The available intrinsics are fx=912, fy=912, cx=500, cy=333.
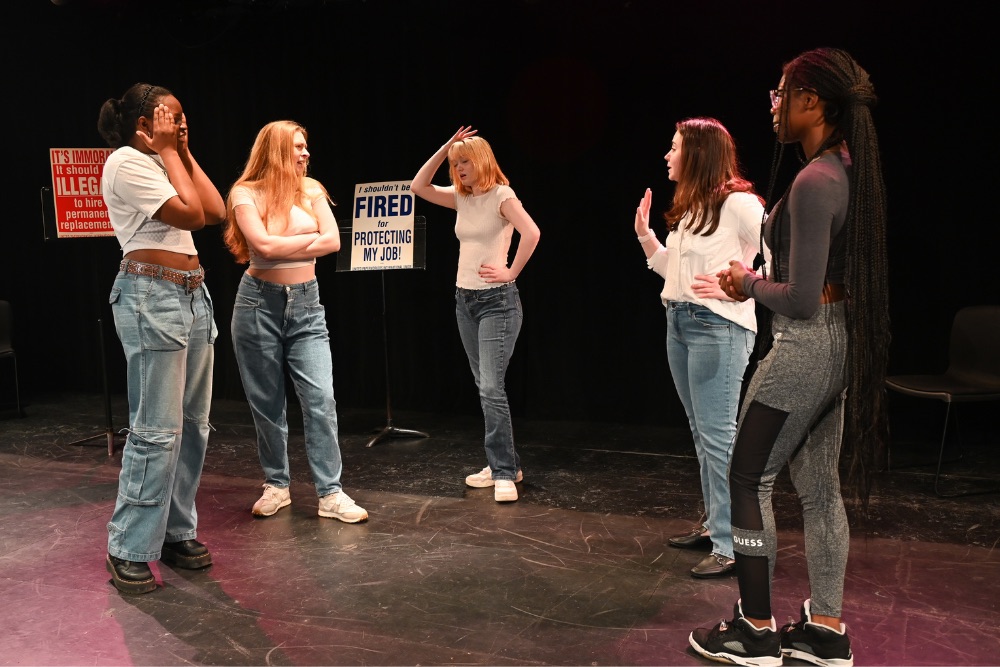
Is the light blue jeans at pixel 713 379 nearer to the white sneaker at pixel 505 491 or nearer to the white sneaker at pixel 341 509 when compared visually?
the white sneaker at pixel 505 491

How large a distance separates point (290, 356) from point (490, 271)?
0.96 m

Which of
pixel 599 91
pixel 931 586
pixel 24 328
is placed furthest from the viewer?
pixel 24 328

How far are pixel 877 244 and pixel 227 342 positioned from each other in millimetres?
5660

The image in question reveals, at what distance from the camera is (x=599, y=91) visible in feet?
18.7

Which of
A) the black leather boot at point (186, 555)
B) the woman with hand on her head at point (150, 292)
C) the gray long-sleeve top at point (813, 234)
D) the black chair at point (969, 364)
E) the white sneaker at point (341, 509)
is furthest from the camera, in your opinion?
the black chair at point (969, 364)

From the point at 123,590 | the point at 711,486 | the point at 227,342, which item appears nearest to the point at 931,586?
the point at 711,486

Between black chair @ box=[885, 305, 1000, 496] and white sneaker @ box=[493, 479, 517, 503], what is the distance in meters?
2.00

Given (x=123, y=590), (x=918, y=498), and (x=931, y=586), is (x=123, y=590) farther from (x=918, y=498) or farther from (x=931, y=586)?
(x=918, y=498)

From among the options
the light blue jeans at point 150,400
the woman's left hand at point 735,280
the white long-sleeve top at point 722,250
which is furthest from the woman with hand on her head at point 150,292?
the woman's left hand at point 735,280

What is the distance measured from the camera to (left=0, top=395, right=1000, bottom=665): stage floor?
2.79m

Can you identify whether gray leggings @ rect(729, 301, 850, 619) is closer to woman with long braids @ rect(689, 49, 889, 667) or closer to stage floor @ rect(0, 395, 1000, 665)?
woman with long braids @ rect(689, 49, 889, 667)

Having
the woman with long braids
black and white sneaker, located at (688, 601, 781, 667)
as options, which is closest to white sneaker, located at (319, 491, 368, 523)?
black and white sneaker, located at (688, 601, 781, 667)

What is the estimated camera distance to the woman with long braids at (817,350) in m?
2.29

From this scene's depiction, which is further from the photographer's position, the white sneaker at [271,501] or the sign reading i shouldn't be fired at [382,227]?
the sign reading i shouldn't be fired at [382,227]
